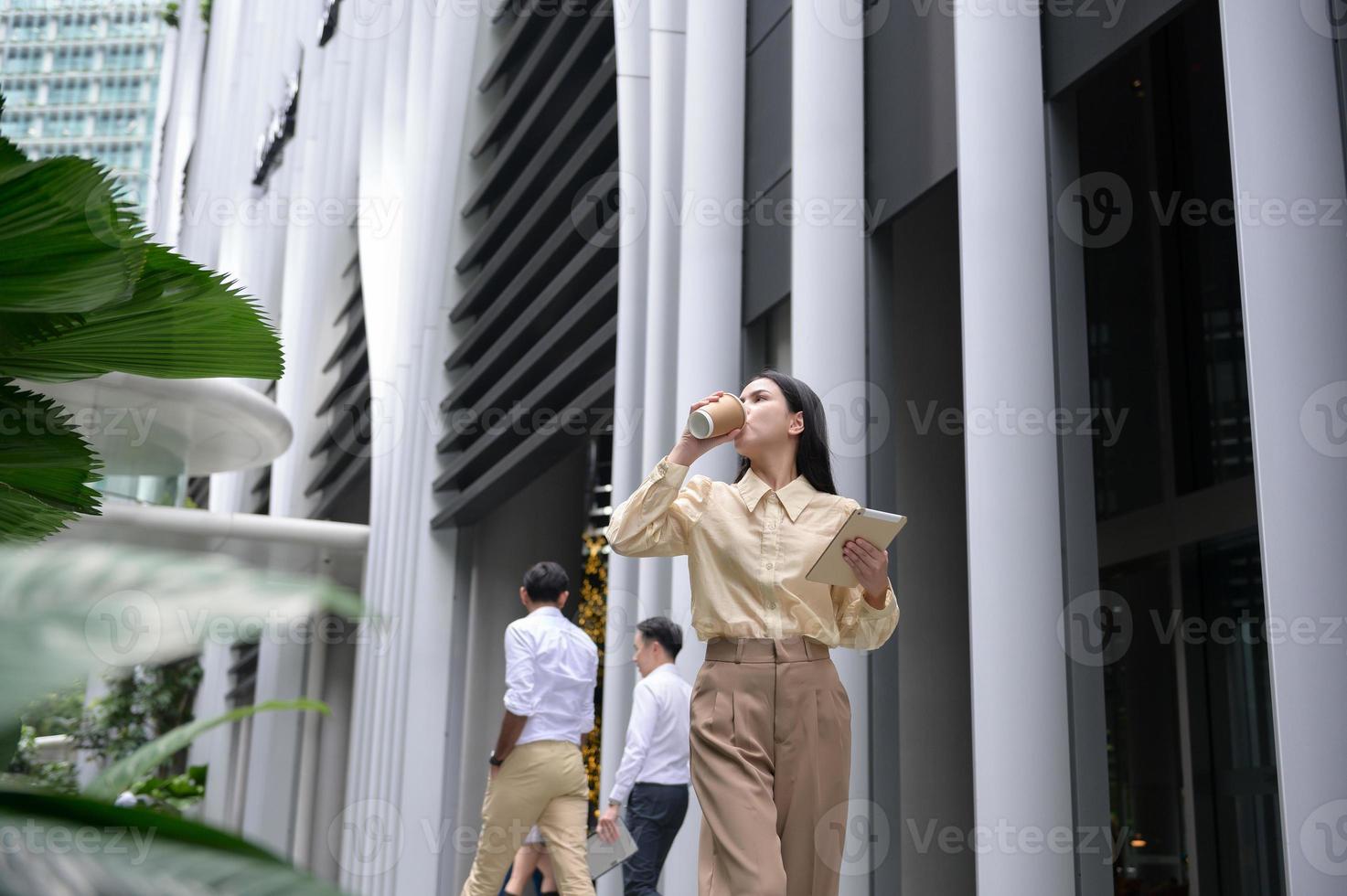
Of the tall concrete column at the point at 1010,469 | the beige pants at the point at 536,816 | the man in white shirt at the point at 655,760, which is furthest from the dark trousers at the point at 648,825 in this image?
the tall concrete column at the point at 1010,469

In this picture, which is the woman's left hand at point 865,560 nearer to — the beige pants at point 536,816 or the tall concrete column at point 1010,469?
the tall concrete column at point 1010,469

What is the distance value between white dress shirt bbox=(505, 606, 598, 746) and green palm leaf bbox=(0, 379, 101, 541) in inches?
153

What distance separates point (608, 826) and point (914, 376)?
3030mm

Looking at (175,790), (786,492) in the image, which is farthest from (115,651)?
(175,790)

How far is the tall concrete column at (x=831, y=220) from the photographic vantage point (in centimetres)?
→ 626

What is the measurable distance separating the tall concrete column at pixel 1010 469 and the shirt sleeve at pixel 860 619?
3.07 feet

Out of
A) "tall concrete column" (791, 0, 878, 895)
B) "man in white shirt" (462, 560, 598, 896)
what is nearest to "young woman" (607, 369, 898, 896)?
"tall concrete column" (791, 0, 878, 895)

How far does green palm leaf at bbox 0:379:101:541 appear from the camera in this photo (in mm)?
2244

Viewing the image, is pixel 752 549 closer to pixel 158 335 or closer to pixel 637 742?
pixel 158 335

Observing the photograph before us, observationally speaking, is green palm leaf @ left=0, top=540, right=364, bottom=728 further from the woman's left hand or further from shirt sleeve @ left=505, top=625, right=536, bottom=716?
shirt sleeve @ left=505, top=625, right=536, bottom=716

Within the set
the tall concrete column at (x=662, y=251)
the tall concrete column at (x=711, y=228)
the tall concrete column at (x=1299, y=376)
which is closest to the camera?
the tall concrete column at (x=1299, y=376)

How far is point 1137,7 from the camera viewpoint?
15.4 feet

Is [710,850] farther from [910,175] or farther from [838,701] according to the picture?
[910,175]

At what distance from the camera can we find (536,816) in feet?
21.3
